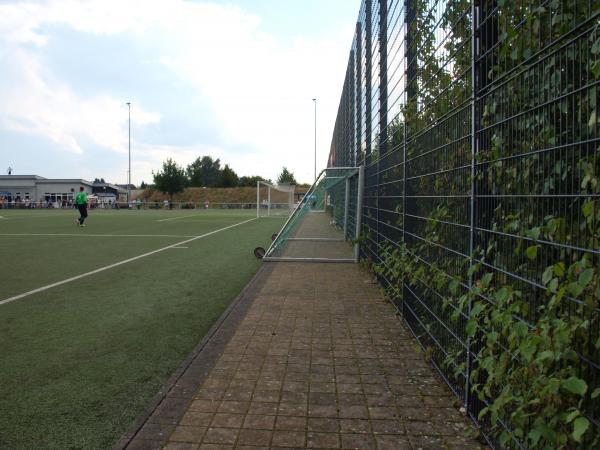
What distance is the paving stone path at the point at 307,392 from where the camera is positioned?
3.01 metres

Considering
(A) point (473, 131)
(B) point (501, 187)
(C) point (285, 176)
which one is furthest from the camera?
(C) point (285, 176)

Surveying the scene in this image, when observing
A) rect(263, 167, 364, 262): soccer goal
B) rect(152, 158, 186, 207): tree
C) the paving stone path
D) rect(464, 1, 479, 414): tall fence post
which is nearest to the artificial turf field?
the paving stone path

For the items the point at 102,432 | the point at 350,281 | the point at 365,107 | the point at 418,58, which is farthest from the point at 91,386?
the point at 365,107

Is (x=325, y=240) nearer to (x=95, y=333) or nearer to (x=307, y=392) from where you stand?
(x=95, y=333)

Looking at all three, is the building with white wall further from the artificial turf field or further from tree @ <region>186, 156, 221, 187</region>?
the artificial turf field

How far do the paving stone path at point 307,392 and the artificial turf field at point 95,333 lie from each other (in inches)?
11.9

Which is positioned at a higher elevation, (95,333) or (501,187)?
(501,187)

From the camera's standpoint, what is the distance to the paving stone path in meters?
3.01

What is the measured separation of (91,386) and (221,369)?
0.92 meters

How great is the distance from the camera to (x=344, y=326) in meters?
5.57

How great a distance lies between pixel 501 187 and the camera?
2.69 meters

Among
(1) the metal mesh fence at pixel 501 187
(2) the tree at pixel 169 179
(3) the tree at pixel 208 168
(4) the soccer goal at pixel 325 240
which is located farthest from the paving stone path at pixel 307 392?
(3) the tree at pixel 208 168

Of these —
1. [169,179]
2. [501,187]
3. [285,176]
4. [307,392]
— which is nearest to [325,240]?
[307,392]

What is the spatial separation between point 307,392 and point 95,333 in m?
2.60
